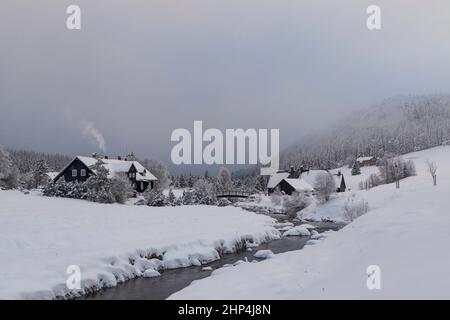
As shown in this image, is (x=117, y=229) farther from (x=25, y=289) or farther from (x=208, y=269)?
(x=25, y=289)

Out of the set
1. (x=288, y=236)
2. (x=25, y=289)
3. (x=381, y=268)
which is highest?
(x=381, y=268)

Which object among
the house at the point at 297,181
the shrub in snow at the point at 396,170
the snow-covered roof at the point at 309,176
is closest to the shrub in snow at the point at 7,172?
the house at the point at 297,181

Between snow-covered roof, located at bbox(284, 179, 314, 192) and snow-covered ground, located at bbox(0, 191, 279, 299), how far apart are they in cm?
5941

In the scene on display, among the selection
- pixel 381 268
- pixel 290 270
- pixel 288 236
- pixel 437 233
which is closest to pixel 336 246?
pixel 290 270

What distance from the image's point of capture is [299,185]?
102 m

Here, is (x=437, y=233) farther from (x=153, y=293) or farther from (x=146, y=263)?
(x=146, y=263)

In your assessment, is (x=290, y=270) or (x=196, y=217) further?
(x=196, y=217)

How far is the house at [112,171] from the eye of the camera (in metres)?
67.4

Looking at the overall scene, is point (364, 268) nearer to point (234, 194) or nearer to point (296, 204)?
point (296, 204)
